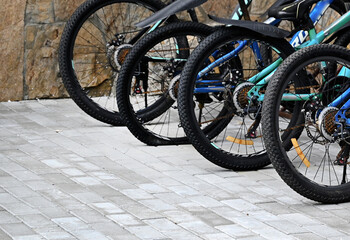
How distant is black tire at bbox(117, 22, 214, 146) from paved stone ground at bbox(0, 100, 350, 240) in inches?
6.6

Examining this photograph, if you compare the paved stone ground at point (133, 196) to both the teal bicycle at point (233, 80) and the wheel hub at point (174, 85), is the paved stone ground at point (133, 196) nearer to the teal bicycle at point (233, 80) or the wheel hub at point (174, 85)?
the teal bicycle at point (233, 80)

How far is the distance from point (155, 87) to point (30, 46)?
1275mm

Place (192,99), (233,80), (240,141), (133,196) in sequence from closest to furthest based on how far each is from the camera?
(133,196) < (192,99) < (233,80) < (240,141)

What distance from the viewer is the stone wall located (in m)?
8.30

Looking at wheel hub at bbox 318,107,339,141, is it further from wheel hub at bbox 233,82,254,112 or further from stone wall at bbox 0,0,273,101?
stone wall at bbox 0,0,273,101

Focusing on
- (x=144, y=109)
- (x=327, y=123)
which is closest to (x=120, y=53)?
(x=144, y=109)

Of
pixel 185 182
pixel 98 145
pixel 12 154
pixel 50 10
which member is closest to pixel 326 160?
pixel 185 182

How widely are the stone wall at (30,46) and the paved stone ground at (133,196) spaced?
1.27 m

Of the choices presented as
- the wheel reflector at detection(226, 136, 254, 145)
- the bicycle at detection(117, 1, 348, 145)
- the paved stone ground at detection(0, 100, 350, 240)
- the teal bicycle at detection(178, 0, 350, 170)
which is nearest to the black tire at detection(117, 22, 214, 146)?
the bicycle at detection(117, 1, 348, 145)

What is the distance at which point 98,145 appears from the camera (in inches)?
267

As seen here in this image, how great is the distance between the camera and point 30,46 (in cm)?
840

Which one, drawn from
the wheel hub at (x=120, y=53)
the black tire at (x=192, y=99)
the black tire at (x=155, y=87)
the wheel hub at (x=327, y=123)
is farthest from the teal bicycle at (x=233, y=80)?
the wheel hub at (x=120, y=53)

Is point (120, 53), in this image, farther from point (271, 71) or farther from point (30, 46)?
point (271, 71)

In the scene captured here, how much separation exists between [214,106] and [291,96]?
5.59 feet
